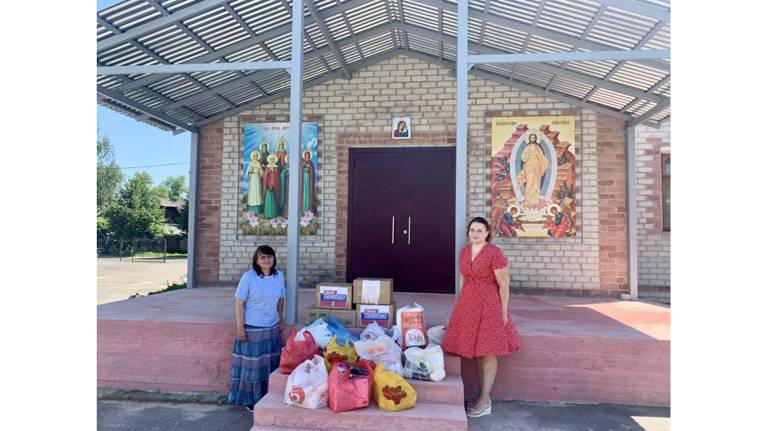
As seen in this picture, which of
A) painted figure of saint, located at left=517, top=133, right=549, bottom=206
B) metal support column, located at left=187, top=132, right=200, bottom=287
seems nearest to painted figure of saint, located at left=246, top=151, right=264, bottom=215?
metal support column, located at left=187, top=132, right=200, bottom=287

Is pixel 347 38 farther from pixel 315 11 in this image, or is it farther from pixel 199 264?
pixel 199 264

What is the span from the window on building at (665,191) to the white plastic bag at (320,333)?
6768mm

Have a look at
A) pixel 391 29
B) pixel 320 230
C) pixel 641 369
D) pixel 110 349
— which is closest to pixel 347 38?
pixel 391 29

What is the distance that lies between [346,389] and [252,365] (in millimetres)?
1125

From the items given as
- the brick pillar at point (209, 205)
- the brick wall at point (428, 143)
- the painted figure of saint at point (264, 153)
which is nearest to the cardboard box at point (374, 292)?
the brick wall at point (428, 143)

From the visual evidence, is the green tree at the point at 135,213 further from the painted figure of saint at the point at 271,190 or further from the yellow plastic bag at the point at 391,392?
the yellow plastic bag at the point at 391,392

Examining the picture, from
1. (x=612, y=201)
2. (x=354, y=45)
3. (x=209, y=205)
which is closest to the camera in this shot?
(x=354, y=45)

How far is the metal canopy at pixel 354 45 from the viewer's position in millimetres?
5270

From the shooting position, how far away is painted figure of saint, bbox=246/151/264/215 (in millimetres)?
7930

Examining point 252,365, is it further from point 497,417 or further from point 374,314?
point 497,417

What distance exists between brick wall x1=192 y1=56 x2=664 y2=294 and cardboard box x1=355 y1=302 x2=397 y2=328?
333cm

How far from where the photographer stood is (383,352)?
3736 millimetres

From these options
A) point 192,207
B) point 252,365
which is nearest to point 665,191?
point 252,365

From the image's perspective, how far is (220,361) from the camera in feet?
14.8
